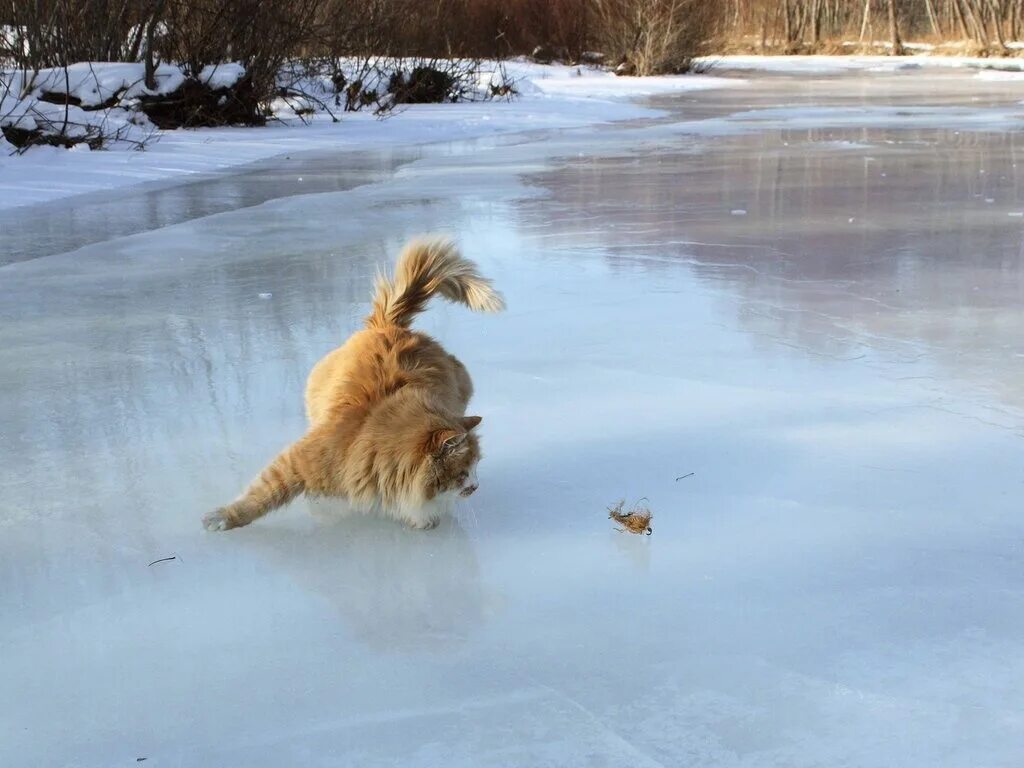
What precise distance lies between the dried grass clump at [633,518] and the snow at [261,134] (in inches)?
261

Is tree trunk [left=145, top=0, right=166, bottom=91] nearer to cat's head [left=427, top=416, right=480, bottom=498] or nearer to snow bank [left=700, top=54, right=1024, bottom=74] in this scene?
cat's head [left=427, top=416, right=480, bottom=498]

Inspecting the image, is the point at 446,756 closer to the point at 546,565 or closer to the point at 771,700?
the point at 771,700

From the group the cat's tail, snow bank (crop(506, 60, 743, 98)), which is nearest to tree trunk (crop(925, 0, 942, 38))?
snow bank (crop(506, 60, 743, 98))

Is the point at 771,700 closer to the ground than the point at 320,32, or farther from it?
closer to the ground

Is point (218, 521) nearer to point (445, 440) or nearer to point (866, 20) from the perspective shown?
point (445, 440)

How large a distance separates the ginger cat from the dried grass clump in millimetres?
335

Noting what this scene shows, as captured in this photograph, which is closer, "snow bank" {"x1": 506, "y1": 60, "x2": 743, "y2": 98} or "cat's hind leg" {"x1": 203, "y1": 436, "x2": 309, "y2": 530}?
"cat's hind leg" {"x1": 203, "y1": 436, "x2": 309, "y2": 530}

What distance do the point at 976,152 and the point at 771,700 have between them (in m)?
9.59

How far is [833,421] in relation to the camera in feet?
10.7

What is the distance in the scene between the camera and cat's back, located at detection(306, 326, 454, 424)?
2.67m

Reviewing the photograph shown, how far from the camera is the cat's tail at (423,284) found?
310 centimetres

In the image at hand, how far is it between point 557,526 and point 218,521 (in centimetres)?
75

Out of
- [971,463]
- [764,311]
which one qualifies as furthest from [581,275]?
[971,463]

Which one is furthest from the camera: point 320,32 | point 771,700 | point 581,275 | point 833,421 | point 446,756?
point 320,32
